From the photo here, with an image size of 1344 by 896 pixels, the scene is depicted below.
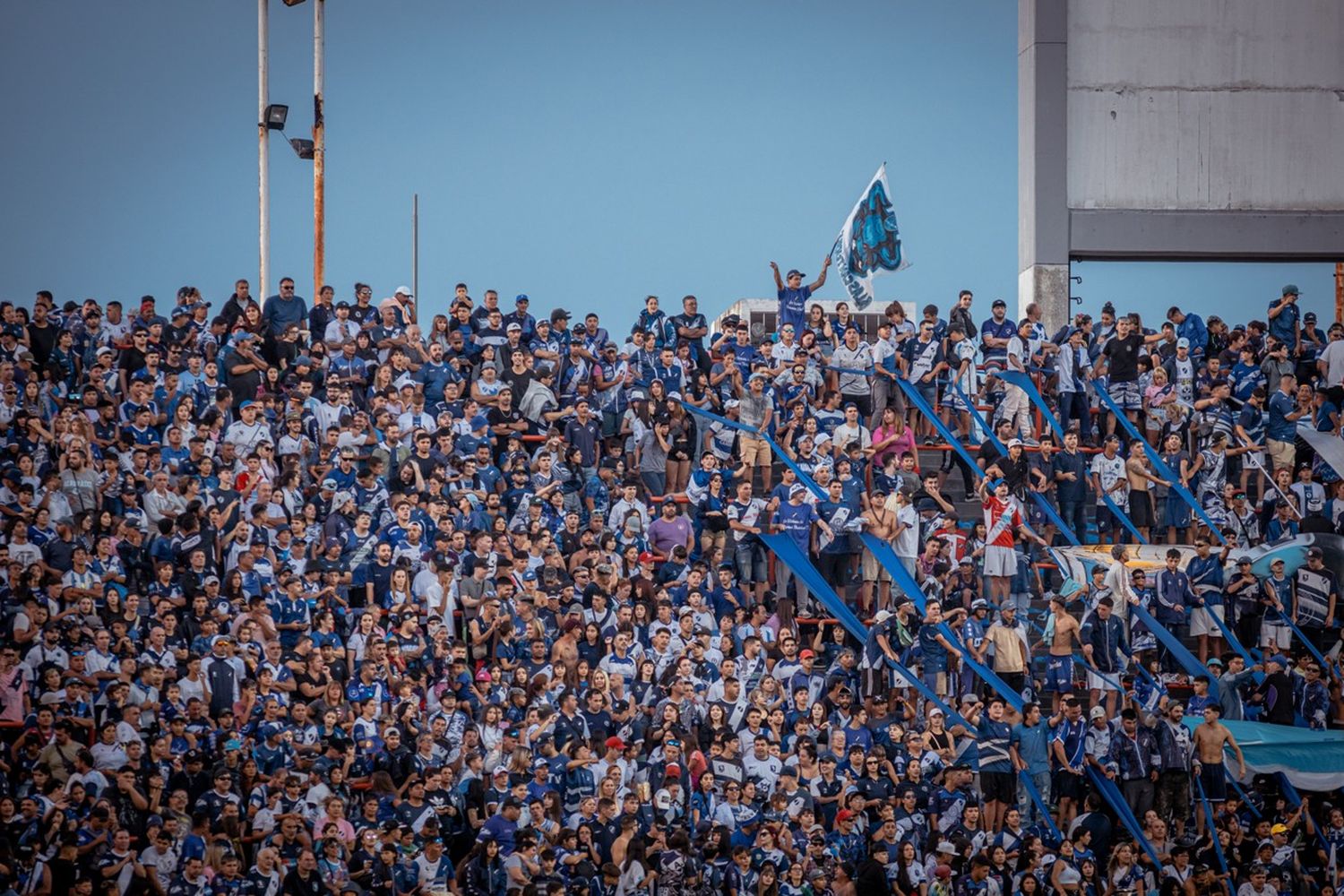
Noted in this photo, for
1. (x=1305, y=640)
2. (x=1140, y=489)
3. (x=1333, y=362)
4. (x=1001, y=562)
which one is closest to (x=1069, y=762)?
(x=1001, y=562)

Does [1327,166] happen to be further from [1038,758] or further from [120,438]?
[120,438]

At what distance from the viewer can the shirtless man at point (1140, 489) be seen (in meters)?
22.9

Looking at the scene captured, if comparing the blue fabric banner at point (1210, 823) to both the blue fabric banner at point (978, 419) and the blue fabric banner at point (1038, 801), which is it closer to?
the blue fabric banner at point (1038, 801)

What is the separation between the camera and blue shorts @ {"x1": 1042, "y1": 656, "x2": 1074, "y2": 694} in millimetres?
19922

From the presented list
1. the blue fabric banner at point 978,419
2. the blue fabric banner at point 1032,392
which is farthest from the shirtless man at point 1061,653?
the blue fabric banner at point 1032,392

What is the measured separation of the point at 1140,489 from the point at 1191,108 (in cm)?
833

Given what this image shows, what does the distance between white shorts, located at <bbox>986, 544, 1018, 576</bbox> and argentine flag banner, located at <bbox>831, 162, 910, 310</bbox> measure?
6248 millimetres

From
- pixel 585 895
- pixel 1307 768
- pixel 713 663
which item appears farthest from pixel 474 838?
pixel 1307 768

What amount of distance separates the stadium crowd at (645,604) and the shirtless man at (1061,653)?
0.12ft

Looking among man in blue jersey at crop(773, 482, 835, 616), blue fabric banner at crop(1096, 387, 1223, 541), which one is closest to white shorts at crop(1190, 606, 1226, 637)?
blue fabric banner at crop(1096, 387, 1223, 541)

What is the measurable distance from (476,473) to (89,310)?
5371 mm

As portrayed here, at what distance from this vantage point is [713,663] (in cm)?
1917

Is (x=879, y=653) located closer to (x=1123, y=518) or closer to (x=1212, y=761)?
(x=1212, y=761)

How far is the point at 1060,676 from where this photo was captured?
Answer: 20.0m
